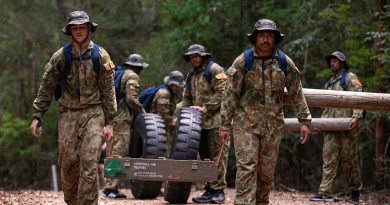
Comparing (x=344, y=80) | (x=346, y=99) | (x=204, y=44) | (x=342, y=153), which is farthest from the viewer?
(x=204, y=44)

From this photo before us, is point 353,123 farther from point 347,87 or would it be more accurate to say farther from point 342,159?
point 342,159

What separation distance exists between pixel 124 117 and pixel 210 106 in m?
2.31

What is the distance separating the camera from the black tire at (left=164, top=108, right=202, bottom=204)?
10344 mm

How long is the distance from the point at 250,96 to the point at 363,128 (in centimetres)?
908

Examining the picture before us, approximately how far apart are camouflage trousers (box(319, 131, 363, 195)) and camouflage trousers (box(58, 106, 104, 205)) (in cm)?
569

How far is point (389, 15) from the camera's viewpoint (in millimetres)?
13984

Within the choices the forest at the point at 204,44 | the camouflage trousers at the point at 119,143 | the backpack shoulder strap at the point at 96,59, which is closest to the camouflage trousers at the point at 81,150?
the backpack shoulder strap at the point at 96,59

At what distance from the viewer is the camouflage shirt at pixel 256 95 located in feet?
26.8

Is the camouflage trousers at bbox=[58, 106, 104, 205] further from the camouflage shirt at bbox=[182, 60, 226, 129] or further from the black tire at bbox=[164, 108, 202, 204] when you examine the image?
the camouflage shirt at bbox=[182, 60, 226, 129]

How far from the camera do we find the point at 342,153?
12461mm

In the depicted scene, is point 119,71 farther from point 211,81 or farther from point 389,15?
point 389,15

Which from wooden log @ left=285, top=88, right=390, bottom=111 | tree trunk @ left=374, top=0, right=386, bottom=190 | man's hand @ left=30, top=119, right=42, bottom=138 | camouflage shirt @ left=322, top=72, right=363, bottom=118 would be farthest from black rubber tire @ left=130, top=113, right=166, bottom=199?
tree trunk @ left=374, top=0, right=386, bottom=190

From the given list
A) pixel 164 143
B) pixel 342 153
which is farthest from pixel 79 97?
pixel 342 153

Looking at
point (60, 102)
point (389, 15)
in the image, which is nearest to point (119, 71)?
point (60, 102)
